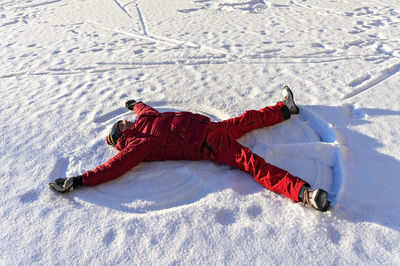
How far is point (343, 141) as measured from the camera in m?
3.36

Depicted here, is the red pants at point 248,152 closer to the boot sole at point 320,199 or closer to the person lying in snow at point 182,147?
the person lying in snow at point 182,147

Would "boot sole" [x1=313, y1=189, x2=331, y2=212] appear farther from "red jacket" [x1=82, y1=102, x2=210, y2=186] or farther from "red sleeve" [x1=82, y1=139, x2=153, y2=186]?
"red sleeve" [x1=82, y1=139, x2=153, y2=186]

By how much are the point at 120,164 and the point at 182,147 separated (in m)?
0.63

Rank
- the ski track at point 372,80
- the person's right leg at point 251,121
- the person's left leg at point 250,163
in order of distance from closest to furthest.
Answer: the person's left leg at point 250,163, the person's right leg at point 251,121, the ski track at point 372,80

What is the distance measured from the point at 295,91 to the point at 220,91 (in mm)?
1029

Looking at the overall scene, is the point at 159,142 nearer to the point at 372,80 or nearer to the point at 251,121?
the point at 251,121

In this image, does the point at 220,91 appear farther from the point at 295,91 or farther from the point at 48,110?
the point at 48,110

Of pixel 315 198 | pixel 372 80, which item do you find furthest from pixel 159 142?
pixel 372 80

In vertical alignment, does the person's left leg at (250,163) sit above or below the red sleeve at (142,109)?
below

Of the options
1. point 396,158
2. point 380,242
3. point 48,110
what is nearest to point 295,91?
point 396,158

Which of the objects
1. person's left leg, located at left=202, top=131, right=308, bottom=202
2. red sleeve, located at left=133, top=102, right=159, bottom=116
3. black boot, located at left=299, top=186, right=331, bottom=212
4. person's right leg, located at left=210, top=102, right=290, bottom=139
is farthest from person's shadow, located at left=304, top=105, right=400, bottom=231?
red sleeve, located at left=133, top=102, right=159, bottom=116

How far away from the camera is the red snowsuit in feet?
9.86

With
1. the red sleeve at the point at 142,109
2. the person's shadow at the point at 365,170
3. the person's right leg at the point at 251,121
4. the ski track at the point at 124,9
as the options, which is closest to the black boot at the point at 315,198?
the person's shadow at the point at 365,170

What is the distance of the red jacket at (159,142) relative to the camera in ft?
10.0
